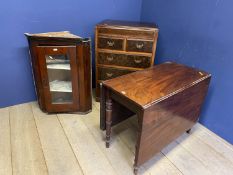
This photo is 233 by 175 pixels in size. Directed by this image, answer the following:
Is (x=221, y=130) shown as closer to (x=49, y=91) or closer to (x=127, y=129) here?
(x=127, y=129)

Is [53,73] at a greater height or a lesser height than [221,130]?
greater

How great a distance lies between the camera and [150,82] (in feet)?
4.75

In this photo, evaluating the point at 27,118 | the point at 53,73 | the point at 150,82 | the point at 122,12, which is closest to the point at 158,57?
the point at 122,12

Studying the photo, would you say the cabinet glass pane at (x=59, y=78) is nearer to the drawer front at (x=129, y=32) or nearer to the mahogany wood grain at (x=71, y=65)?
the mahogany wood grain at (x=71, y=65)

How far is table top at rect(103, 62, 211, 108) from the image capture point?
1.26 metres

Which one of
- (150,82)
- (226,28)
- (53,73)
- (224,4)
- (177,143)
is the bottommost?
(177,143)

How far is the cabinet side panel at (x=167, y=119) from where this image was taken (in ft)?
4.08

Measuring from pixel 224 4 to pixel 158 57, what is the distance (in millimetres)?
927

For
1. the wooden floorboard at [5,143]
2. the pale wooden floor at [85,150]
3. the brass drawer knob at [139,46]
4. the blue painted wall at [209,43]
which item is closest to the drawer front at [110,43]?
the brass drawer knob at [139,46]

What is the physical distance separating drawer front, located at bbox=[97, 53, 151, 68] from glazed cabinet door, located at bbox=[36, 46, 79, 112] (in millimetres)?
357

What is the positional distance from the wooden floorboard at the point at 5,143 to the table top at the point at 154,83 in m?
0.97

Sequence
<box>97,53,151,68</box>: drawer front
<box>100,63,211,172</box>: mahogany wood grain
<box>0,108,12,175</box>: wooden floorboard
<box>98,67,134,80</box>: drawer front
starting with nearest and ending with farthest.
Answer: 1. <box>100,63,211,172</box>: mahogany wood grain
2. <box>0,108,12,175</box>: wooden floorboard
3. <box>97,53,151,68</box>: drawer front
4. <box>98,67,134,80</box>: drawer front

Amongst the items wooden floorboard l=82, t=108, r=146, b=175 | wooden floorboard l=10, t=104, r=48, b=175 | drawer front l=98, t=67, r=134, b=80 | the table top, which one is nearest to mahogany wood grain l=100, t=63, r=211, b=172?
the table top

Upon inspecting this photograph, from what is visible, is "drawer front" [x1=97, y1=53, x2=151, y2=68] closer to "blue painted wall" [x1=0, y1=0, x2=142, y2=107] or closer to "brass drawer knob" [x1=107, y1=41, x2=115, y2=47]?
"brass drawer knob" [x1=107, y1=41, x2=115, y2=47]
